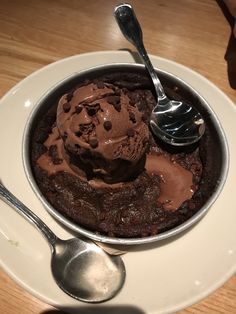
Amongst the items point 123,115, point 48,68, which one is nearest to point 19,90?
point 48,68

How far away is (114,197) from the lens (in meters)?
1.41

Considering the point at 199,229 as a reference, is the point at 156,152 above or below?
above

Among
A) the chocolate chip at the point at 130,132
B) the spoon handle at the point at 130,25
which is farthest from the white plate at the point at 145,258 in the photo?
the spoon handle at the point at 130,25

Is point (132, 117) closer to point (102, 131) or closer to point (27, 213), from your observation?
point (102, 131)

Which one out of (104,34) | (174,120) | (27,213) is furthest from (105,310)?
(104,34)

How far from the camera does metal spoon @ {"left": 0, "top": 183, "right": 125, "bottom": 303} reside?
129 cm

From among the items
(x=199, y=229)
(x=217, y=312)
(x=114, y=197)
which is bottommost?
(x=217, y=312)

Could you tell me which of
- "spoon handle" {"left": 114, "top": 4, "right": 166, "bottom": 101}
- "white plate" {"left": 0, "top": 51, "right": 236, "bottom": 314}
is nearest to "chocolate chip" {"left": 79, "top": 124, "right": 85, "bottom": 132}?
"white plate" {"left": 0, "top": 51, "right": 236, "bottom": 314}

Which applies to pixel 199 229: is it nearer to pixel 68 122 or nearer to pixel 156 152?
pixel 156 152

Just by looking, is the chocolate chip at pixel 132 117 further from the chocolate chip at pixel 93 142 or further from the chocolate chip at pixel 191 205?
the chocolate chip at pixel 191 205

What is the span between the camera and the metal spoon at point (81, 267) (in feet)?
4.22

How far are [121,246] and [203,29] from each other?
127 cm

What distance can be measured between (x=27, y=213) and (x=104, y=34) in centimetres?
106

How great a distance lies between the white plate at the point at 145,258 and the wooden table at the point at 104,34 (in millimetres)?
441
